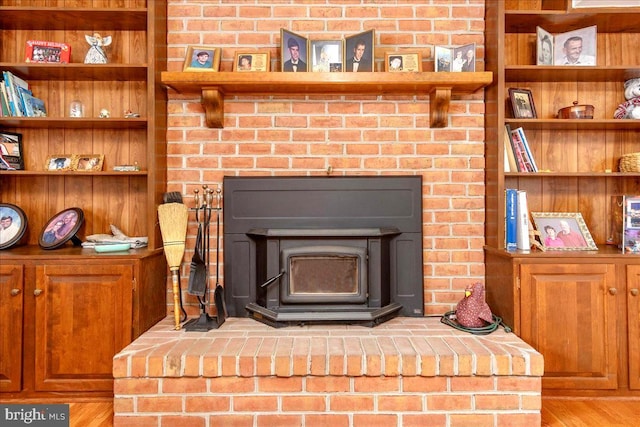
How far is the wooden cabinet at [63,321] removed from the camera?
205 centimetres

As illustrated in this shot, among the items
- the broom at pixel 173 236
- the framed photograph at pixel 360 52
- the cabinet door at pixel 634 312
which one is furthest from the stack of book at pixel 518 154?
the broom at pixel 173 236

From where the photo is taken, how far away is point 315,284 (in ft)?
7.44

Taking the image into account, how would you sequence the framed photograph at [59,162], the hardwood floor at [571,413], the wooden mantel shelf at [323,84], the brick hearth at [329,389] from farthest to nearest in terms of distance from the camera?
the framed photograph at [59,162] < the wooden mantel shelf at [323,84] < the hardwood floor at [571,413] < the brick hearth at [329,389]

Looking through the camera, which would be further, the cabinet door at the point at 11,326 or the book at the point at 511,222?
the book at the point at 511,222

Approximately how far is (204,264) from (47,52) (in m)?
1.50

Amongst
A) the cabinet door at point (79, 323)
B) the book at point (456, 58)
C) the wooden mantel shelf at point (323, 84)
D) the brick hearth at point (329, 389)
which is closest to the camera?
the brick hearth at point (329, 389)

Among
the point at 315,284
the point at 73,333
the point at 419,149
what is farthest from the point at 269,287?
the point at 419,149

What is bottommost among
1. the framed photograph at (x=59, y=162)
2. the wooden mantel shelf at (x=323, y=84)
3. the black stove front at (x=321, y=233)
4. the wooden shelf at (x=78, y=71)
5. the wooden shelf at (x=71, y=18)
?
the black stove front at (x=321, y=233)

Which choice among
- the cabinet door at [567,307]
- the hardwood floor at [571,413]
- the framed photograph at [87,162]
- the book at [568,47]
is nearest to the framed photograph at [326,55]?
the book at [568,47]

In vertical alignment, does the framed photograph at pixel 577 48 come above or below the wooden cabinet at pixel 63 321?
above

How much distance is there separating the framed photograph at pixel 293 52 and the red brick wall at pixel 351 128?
0.11 m

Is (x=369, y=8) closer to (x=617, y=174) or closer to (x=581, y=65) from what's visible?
(x=581, y=65)

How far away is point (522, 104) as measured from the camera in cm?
238

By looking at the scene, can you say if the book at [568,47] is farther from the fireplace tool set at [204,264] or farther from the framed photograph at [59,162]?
the framed photograph at [59,162]
